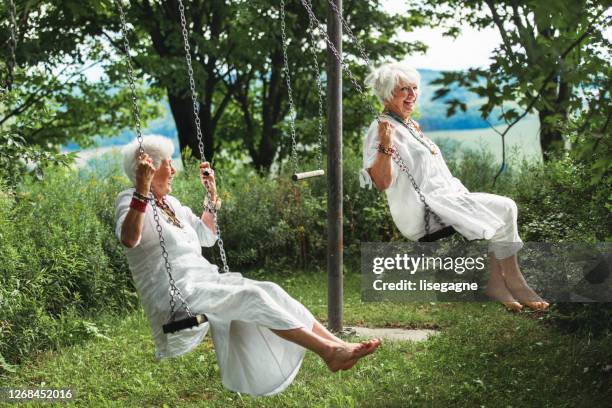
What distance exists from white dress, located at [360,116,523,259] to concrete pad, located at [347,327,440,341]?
1.24 m

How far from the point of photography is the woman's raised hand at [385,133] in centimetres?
464

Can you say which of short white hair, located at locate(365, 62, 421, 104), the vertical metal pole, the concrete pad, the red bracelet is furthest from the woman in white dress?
the concrete pad

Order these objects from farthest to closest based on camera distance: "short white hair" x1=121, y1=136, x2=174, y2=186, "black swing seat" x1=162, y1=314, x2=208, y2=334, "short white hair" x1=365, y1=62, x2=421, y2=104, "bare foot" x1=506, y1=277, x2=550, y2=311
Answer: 1. "bare foot" x1=506, y1=277, x2=550, y2=311
2. "short white hair" x1=365, y1=62, x2=421, y2=104
3. "short white hair" x1=121, y1=136, x2=174, y2=186
4. "black swing seat" x1=162, y1=314, x2=208, y2=334

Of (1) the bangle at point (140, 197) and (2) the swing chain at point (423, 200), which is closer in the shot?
(1) the bangle at point (140, 197)

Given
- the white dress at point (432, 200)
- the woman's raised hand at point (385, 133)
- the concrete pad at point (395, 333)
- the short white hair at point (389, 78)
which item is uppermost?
the short white hair at point (389, 78)

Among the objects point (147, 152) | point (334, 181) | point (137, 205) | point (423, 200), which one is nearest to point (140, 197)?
point (137, 205)

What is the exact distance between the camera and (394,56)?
38.9 ft

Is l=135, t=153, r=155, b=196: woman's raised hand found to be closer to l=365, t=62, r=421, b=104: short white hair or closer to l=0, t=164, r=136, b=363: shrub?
l=365, t=62, r=421, b=104: short white hair

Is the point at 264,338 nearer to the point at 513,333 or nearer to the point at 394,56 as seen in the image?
the point at 513,333

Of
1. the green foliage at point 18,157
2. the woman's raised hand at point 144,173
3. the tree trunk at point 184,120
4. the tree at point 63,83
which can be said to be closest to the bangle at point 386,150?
the woman's raised hand at point 144,173

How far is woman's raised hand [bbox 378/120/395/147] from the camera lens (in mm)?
4645

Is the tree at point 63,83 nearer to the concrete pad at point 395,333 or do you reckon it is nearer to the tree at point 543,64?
the concrete pad at point 395,333

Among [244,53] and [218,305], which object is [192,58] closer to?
[244,53]

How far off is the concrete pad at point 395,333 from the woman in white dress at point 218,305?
227 cm
